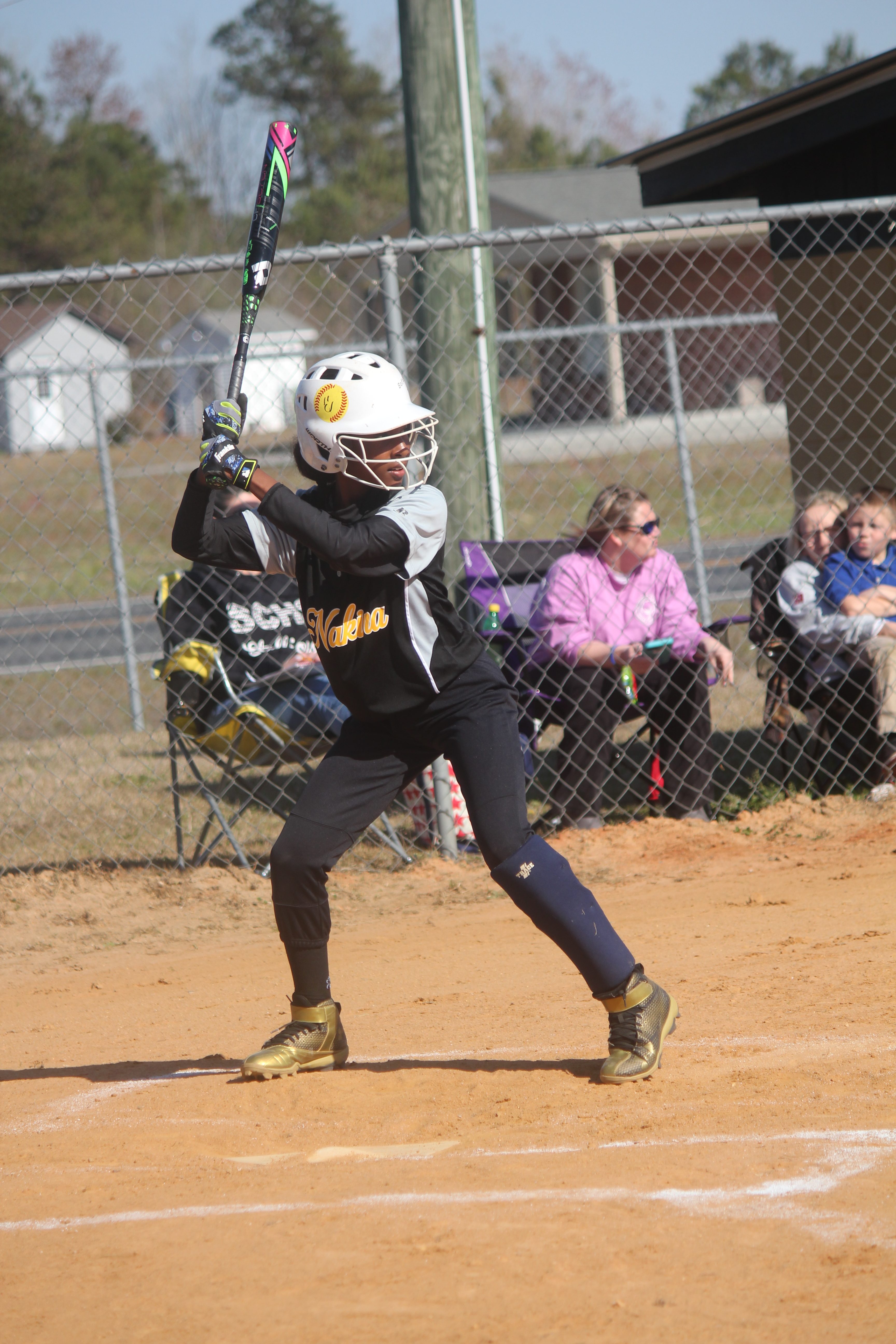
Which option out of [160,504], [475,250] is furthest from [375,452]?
[160,504]

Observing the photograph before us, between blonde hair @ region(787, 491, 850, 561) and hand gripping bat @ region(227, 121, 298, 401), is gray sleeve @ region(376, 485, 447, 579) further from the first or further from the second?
blonde hair @ region(787, 491, 850, 561)

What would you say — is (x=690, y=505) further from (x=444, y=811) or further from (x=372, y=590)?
(x=372, y=590)

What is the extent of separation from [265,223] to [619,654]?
2799 mm

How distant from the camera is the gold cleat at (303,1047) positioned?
11.9 ft

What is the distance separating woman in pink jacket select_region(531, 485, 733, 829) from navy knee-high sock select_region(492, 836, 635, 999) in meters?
2.59

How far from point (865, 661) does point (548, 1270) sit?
4294mm

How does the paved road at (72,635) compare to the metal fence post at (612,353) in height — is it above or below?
below

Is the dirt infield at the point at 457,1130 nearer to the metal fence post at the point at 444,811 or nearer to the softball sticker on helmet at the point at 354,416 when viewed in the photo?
the metal fence post at the point at 444,811

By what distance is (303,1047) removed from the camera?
12.0 ft

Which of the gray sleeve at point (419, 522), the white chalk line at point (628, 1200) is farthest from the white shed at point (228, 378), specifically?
the white chalk line at point (628, 1200)

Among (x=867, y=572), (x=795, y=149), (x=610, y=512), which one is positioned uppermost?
(x=795, y=149)

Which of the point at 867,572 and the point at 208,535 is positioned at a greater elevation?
the point at 208,535

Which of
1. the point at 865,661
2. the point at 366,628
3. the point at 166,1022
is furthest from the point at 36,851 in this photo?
the point at 865,661

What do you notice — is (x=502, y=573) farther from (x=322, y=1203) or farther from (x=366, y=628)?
(x=322, y=1203)
